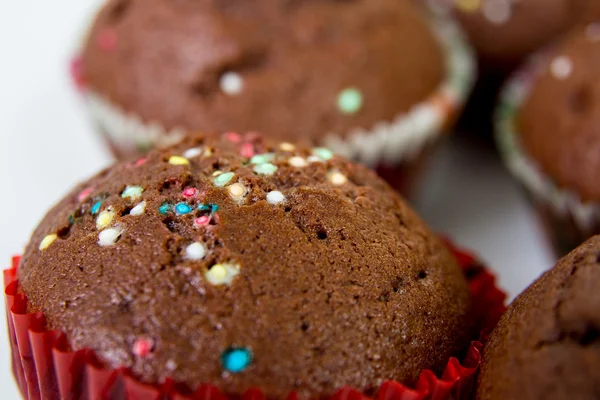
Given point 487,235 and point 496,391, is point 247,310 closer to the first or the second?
point 496,391

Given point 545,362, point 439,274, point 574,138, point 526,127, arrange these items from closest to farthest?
point 545,362 < point 439,274 < point 574,138 < point 526,127

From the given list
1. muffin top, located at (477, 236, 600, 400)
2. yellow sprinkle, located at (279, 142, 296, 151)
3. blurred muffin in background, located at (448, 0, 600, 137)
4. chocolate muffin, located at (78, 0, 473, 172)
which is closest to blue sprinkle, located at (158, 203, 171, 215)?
yellow sprinkle, located at (279, 142, 296, 151)

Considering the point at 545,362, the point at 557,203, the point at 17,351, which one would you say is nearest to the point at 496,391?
the point at 545,362

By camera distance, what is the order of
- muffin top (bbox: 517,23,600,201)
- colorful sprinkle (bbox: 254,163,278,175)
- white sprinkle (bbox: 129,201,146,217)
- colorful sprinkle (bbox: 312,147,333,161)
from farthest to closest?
muffin top (bbox: 517,23,600,201) → colorful sprinkle (bbox: 312,147,333,161) → colorful sprinkle (bbox: 254,163,278,175) → white sprinkle (bbox: 129,201,146,217)

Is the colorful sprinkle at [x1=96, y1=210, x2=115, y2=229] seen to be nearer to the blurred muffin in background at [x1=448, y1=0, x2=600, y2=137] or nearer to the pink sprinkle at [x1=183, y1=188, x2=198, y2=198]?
the pink sprinkle at [x1=183, y1=188, x2=198, y2=198]

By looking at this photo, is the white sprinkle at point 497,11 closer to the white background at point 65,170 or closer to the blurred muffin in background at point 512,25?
the blurred muffin in background at point 512,25

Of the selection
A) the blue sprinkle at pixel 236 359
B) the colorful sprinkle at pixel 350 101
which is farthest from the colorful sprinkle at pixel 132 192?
the colorful sprinkle at pixel 350 101
